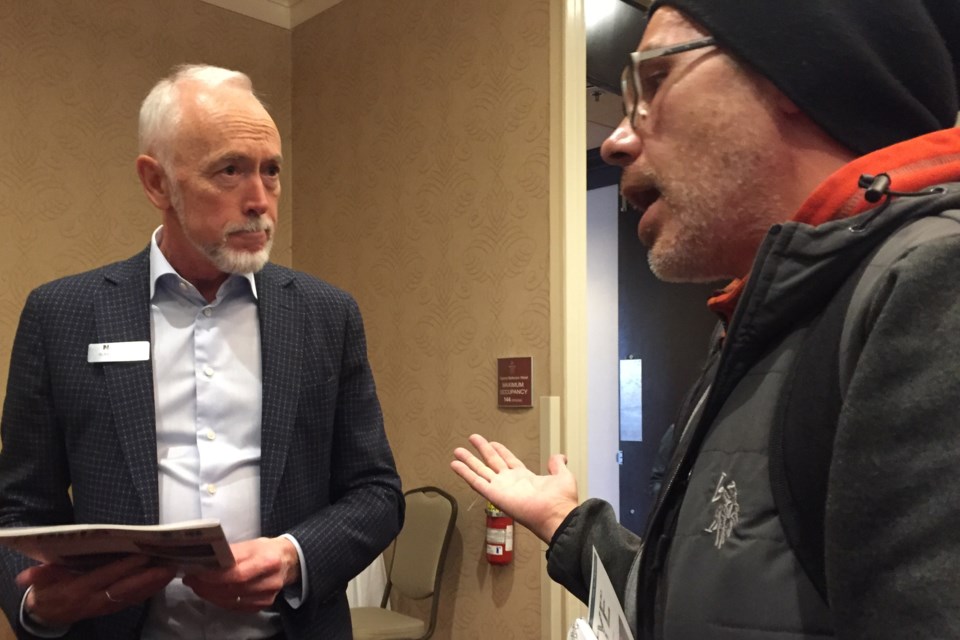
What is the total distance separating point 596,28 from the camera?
313 centimetres

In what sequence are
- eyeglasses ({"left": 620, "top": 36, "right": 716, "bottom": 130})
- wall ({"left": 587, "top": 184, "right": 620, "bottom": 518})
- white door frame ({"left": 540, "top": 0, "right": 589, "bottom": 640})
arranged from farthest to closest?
wall ({"left": 587, "top": 184, "right": 620, "bottom": 518}) → white door frame ({"left": 540, "top": 0, "right": 589, "bottom": 640}) → eyeglasses ({"left": 620, "top": 36, "right": 716, "bottom": 130})

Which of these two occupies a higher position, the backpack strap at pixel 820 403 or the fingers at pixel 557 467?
the backpack strap at pixel 820 403

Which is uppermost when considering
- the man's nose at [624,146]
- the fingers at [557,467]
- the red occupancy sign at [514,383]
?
the man's nose at [624,146]

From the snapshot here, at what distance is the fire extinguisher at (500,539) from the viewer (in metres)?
2.80

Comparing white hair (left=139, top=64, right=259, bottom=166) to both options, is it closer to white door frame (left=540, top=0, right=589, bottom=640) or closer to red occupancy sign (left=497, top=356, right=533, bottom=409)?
white door frame (left=540, top=0, right=589, bottom=640)

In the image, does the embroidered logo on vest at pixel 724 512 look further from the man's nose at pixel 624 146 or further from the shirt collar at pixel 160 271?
the shirt collar at pixel 160 271

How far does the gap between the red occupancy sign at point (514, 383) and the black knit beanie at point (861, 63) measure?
2.07m

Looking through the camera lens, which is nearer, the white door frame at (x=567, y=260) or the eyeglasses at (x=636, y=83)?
the eyeglasses at (x=636, y=83)

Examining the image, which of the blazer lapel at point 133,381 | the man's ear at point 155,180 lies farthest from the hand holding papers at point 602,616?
the man's ear at point 155,180

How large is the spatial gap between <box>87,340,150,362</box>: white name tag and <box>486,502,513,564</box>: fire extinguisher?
5.65 feet

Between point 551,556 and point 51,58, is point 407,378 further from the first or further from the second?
point 551,556

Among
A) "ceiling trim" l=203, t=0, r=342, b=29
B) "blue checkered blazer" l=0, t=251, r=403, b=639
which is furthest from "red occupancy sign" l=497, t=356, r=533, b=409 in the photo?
"ceiling trim" l=203, t=0, r=342, b=29

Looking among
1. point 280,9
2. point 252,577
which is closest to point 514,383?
point 252,577

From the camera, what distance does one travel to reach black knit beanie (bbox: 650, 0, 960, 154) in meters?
0.76
